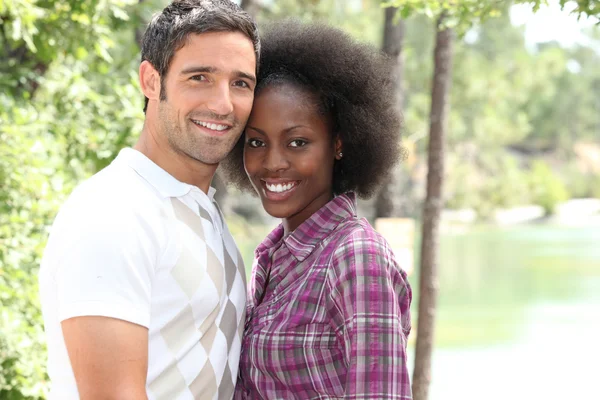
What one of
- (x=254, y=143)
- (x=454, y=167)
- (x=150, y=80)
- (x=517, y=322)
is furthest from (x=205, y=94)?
(x=454, y=167)

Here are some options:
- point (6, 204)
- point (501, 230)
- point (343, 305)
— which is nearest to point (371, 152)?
point (343, 305)

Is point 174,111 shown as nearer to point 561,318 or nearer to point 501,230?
point 561,318

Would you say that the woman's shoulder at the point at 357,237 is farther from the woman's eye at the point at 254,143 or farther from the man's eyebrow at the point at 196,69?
the man's eyebrow at the point at 196,69

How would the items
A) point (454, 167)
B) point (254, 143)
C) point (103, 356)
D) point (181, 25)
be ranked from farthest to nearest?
1. point (454, 167)
2. point (254, 143)
3. point (181, 25)
4. point (103, 356)

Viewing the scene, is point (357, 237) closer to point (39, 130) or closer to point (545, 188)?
point (39, 130)

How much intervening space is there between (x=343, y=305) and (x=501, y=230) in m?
32.7

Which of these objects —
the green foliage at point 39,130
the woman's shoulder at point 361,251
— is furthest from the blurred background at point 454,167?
the woman's shoulder at point 361,251

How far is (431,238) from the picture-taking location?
6375mm

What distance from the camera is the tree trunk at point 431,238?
636 centimetres

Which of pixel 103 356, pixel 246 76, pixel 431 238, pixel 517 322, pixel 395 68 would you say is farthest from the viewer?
pixel 517 322

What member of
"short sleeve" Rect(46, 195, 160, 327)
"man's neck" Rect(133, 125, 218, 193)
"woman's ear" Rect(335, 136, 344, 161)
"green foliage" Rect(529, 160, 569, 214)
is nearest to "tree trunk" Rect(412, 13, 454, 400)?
"woman's ear" Rect(335, 136, 344, 161)

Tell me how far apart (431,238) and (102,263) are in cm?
491

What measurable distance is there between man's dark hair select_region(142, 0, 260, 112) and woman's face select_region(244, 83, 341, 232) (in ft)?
0.76

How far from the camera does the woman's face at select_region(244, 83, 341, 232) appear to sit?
223cm
